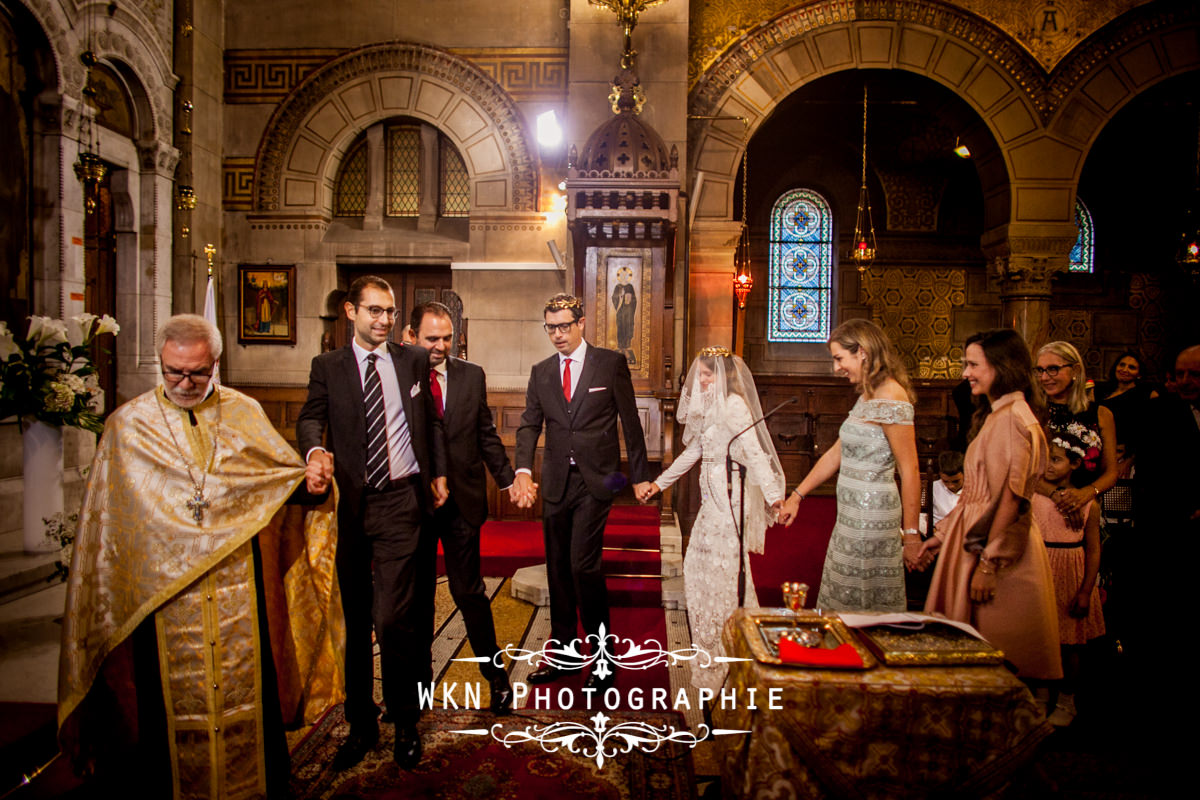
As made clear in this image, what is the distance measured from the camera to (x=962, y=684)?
195cm

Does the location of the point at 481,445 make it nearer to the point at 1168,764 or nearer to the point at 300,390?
the point at 1168,764

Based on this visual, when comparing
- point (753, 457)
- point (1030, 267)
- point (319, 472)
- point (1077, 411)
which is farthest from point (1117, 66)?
point (319, 472)

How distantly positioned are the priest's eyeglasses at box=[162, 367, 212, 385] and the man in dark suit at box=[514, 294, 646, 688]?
1.48 m

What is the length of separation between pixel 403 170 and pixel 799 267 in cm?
584

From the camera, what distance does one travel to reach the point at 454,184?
7.73 m

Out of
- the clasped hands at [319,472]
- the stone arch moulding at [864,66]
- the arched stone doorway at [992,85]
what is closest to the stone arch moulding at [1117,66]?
the arched stone doorway at [992,85]

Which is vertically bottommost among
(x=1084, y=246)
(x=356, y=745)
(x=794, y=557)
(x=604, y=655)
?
(x=794, y=557)

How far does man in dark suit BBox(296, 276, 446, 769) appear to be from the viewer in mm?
2646

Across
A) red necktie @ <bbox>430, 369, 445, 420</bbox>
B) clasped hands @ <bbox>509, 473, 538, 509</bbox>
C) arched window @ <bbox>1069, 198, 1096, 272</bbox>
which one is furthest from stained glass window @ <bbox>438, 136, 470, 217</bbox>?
arched window @ <bbox>1069, 198, 1096, 272</bbox>

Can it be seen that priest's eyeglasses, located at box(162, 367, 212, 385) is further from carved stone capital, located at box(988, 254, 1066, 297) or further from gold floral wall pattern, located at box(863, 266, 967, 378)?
gold floral wall pattern, located at box(863, 266, 967, 378)

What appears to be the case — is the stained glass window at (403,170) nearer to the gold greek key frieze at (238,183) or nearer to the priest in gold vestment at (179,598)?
the gold greek key frieze at (238,183)

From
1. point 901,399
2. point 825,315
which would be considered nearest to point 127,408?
point 901,399

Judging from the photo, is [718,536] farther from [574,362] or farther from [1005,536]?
[1005,536]

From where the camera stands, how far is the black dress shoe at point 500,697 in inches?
120
